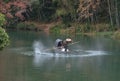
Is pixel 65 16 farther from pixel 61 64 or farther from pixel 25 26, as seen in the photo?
pixel 61 64

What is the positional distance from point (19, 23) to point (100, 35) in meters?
18.9

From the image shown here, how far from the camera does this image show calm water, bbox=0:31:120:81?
2511cm

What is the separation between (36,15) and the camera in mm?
71062

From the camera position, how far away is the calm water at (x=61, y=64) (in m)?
25.1

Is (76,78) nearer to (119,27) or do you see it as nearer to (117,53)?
(117,53)

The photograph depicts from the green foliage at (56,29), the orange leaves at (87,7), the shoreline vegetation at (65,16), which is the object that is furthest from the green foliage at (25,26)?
the orange leaves at (87,7)

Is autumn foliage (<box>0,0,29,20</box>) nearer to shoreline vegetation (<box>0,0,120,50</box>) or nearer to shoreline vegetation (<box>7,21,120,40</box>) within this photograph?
shoreline vegetation (<box>0,0,120,50</box>)

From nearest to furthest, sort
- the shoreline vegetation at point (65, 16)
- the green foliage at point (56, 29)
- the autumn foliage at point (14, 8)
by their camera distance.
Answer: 1. the shoreline vegetation at point (65, 16)
2. the green foliage at point (56, 29)
3. the autumn foliage at point (14, 8)

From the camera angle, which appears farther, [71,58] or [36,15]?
[36,15]

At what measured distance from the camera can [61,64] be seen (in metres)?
30.2

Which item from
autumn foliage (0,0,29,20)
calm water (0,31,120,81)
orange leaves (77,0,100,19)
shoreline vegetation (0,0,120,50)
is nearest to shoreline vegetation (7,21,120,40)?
shoreline vegetation (0,0,120,50)

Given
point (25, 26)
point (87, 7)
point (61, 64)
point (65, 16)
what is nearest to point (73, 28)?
point (87, 7)

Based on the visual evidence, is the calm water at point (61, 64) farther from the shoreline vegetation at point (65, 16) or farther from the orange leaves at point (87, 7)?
the orange leaves at point (87, 7)

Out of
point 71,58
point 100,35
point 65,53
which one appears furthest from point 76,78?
point 100,35
